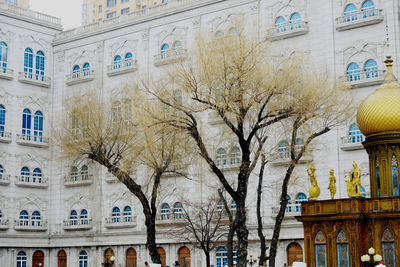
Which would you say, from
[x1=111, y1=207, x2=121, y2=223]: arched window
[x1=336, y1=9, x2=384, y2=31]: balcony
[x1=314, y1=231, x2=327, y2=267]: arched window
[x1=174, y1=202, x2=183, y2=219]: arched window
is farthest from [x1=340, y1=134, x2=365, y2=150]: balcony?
[x1=111, y1=207, x2=121, y2=223]: arched window

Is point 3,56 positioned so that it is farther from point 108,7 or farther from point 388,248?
point 388,248

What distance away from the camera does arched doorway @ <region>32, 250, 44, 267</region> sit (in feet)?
171

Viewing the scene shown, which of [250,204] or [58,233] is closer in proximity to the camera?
[250,204]

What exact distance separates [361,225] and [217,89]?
7.08m

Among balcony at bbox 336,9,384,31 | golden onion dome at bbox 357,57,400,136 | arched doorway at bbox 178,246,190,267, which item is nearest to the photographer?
golden onion dome at bbox 357,57,400,136

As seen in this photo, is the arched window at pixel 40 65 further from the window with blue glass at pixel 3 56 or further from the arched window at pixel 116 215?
the arched window at pixel 116 215

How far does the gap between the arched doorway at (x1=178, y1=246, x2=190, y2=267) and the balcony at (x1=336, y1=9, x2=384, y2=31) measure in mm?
17197

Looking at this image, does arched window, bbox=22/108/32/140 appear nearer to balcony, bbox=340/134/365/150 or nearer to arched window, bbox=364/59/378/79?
balcony, bbox=340/134/365/150

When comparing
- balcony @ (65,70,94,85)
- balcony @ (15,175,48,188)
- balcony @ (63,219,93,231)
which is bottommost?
balcony @ (63,219,93,231)

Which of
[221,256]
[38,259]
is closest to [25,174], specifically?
[38,259]

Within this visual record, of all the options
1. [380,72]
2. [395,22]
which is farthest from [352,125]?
[395,22]

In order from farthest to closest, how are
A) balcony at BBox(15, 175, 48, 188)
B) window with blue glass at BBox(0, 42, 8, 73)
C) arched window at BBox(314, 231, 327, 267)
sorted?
window with blue glass at BBox(0, 42, 8, 73) → balcony at BBox(15, 175, 48, 188) → arched window at BBox(314, 231, 327, 267)

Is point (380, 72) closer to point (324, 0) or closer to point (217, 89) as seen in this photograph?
point (324, 0)

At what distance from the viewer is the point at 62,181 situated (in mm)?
52688
